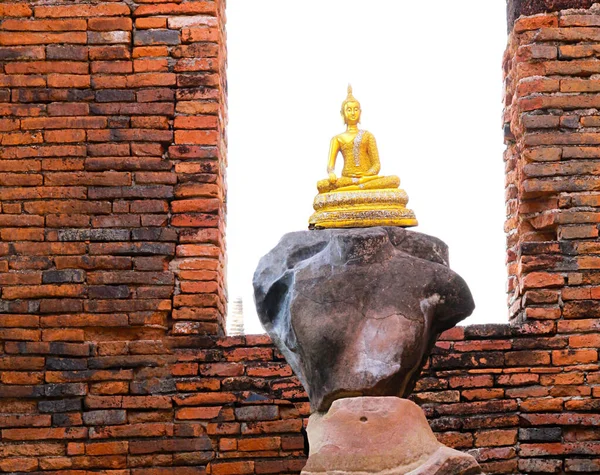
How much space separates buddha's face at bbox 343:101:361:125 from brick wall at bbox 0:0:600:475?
1409 millimetres

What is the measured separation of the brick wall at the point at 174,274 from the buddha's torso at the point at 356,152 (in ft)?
4.83

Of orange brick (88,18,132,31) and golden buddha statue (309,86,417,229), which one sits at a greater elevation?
orange brick (88,18,132,31)

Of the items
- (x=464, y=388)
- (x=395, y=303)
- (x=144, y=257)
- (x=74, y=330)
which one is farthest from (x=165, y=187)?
(x=395, y=303)

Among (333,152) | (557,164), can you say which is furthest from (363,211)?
(557,164)

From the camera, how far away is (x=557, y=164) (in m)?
7.09

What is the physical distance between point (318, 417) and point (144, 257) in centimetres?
224

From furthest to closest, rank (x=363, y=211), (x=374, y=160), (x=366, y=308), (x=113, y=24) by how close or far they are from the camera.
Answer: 1. (x=113, y=24)
2. (x=374, y=160)
3. (x=363, y=211)
4. (x=366, y=308)

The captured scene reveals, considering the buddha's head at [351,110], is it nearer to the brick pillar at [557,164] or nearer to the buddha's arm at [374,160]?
the buddha's arm at [374,160]

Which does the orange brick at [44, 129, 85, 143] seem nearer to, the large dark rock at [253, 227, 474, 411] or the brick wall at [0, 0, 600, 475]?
the brick wall at [0, 0, 600, 475]

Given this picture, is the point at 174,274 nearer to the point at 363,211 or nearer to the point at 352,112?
the point at 352,112

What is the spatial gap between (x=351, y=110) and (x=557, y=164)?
1.65 meters

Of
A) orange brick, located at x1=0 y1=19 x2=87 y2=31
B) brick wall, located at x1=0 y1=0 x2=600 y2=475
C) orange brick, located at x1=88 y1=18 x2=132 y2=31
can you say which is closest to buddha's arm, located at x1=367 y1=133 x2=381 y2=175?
brick wall, located at x1=0 y1=0 x2=600 y2=475

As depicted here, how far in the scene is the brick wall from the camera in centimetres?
693

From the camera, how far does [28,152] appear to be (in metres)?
7.16
